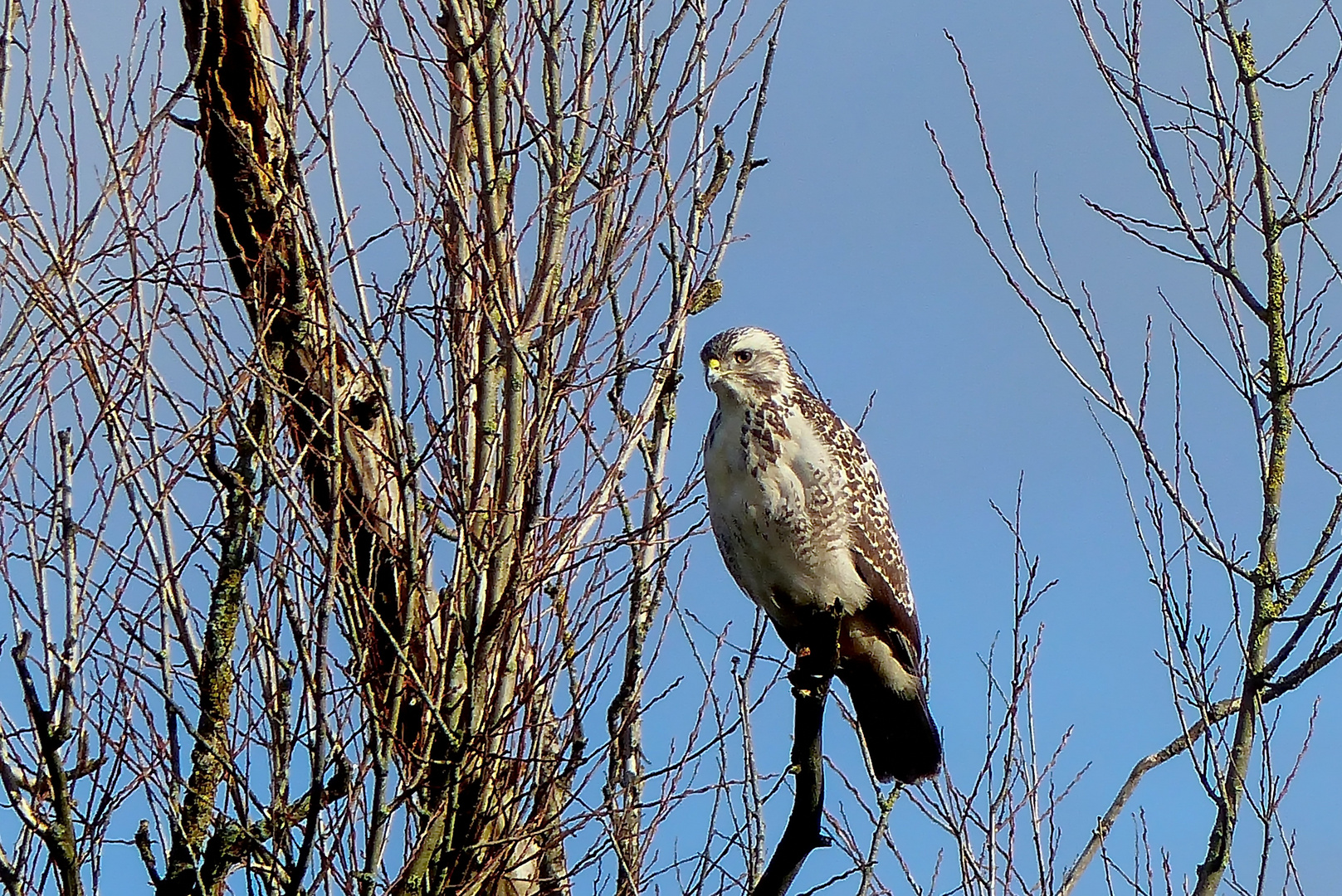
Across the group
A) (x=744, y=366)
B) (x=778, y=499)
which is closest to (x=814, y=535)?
(x=778, y=499)

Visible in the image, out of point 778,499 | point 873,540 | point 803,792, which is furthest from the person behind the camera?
point 873,540

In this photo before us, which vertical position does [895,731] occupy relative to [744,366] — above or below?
below

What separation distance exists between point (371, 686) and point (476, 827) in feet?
1.46

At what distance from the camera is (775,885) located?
10.8 ft

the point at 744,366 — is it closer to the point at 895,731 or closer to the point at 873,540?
the point at 873,540

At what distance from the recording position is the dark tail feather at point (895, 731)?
4055 millimetres

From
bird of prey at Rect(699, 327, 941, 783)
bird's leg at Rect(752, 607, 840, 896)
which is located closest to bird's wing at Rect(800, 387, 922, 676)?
bird of prey at Rect(699, 327, 941, 783)

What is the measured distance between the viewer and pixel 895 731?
409 cm

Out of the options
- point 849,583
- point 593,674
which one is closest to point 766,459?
point 849,583

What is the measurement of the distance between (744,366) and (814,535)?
0.49m

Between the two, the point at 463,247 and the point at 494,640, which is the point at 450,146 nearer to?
the point at 463,247

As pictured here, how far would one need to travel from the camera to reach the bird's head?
382 cm

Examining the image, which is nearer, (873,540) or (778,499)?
(778,499)

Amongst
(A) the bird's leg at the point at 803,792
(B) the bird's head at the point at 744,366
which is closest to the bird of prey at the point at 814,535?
(B) the bird's head at the point at 744,366
